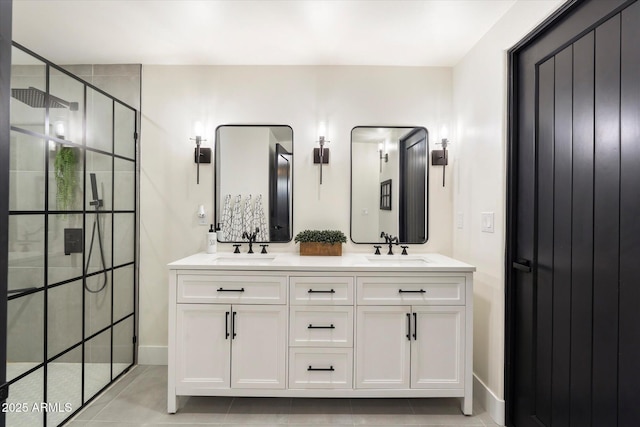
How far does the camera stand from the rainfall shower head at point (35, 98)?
1625 millimetres

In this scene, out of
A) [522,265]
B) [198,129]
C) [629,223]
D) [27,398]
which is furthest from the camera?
[198,129]

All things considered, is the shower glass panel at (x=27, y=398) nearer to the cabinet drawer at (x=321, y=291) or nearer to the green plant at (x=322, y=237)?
the cabinet drawer at (x=321, y=291)

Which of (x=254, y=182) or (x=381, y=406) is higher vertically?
(x=254, y=182)

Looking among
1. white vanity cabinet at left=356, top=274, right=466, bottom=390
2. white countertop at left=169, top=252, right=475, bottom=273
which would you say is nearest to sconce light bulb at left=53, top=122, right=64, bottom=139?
white countertop at left=169, top=252, right=475, bottom=273

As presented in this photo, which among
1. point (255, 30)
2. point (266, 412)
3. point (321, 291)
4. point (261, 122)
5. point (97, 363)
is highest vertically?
point (255, 30)

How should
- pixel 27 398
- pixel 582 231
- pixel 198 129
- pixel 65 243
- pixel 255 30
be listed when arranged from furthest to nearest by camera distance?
1. pixel 198 129
2. pixel 255 30
3. pixel 65 243
4. pixel 27 398
5. pixel 582 231

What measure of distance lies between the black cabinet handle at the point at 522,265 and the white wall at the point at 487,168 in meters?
0.09

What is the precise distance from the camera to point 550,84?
1.62 metres

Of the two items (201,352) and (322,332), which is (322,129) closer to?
(322,332)

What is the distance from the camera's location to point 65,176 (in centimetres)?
189

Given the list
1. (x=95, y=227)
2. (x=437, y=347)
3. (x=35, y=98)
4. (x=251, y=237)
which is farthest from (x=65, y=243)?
(x=437, y=347)

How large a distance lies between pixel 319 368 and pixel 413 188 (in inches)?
59.6

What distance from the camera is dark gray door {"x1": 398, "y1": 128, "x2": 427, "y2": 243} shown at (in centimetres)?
260

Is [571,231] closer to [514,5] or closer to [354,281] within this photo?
[354,281]
